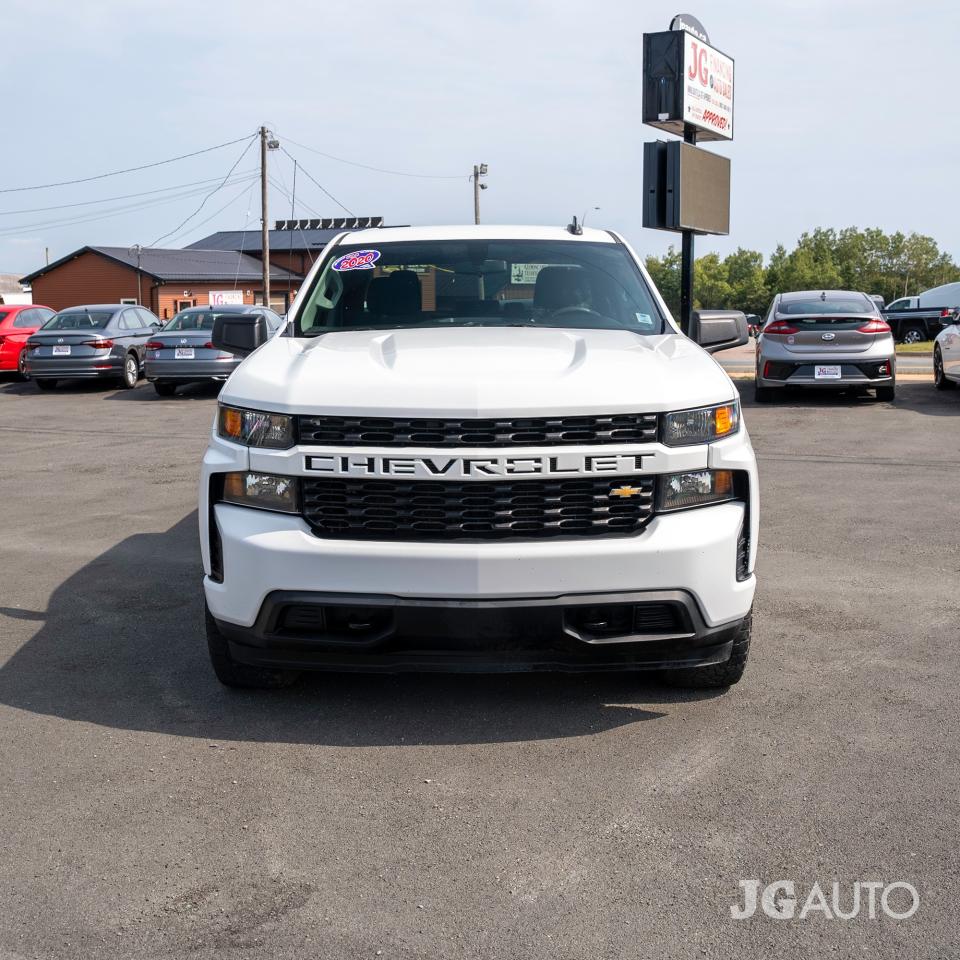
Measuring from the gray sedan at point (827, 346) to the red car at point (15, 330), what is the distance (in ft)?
46.5

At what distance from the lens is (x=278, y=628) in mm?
4117

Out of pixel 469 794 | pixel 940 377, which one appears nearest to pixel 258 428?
pixel 469 794

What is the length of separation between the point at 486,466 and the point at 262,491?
31.5 inches

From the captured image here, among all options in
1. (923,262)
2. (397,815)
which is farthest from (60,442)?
(923,262)

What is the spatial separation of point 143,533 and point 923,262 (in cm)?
14567

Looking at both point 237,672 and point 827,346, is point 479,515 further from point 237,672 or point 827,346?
point 827,346

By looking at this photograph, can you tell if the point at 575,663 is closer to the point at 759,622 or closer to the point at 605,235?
the point at 759,622

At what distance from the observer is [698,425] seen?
163 inches

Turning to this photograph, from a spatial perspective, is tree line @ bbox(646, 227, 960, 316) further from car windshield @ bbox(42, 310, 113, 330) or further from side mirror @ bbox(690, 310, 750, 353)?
side mirror @ bbox(690, 310, 750, 353)

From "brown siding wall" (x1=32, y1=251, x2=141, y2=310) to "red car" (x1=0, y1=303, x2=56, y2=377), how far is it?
137 feet

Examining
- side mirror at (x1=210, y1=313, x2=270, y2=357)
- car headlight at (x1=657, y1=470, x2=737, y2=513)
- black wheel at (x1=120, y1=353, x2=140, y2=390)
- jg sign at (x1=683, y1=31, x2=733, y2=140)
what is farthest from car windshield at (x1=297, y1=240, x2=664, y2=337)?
black wheel at (x1=120, y1=353, x2=140, y2=390)

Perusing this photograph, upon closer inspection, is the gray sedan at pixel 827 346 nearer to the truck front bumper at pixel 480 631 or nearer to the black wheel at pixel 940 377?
the black wheel at pixel 940 377

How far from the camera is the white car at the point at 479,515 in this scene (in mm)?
3955

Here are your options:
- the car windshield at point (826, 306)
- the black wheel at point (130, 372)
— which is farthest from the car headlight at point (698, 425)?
the black wheel at point (130, 372)
